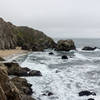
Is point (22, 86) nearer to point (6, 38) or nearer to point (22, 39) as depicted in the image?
point (6, 38)

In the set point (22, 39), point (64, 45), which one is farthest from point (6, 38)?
point (64, 45)

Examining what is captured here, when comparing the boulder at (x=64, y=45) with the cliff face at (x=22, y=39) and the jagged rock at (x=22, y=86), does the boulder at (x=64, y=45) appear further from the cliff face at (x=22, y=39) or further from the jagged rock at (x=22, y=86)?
the jagged rock at (x=22, y=86)

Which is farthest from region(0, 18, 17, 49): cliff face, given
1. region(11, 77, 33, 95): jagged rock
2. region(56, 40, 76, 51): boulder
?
region(11, 77, 33, 95): jagged rock

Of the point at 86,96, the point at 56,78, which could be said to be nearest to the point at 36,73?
the point at 56,78

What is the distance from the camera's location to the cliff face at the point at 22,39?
356 feet

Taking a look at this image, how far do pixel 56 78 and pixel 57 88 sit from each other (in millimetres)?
7642

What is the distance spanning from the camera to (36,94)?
1140 inches

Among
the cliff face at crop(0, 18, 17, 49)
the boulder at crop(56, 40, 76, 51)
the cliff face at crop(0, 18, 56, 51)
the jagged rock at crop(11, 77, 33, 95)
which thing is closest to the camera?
the jagged rock at crop(11, 77, 33, 95)

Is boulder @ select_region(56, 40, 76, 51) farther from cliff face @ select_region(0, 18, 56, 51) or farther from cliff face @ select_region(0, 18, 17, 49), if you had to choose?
cliff face @ select_region(0, 18, 17, 49)

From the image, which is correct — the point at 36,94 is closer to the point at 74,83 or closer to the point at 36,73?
the point at 74,83

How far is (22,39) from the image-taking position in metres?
126

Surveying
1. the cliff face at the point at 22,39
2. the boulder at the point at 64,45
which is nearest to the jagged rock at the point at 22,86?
the cliff face at the point at 22,39

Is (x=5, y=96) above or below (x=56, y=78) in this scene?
above

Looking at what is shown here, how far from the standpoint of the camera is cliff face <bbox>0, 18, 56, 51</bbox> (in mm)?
108569
